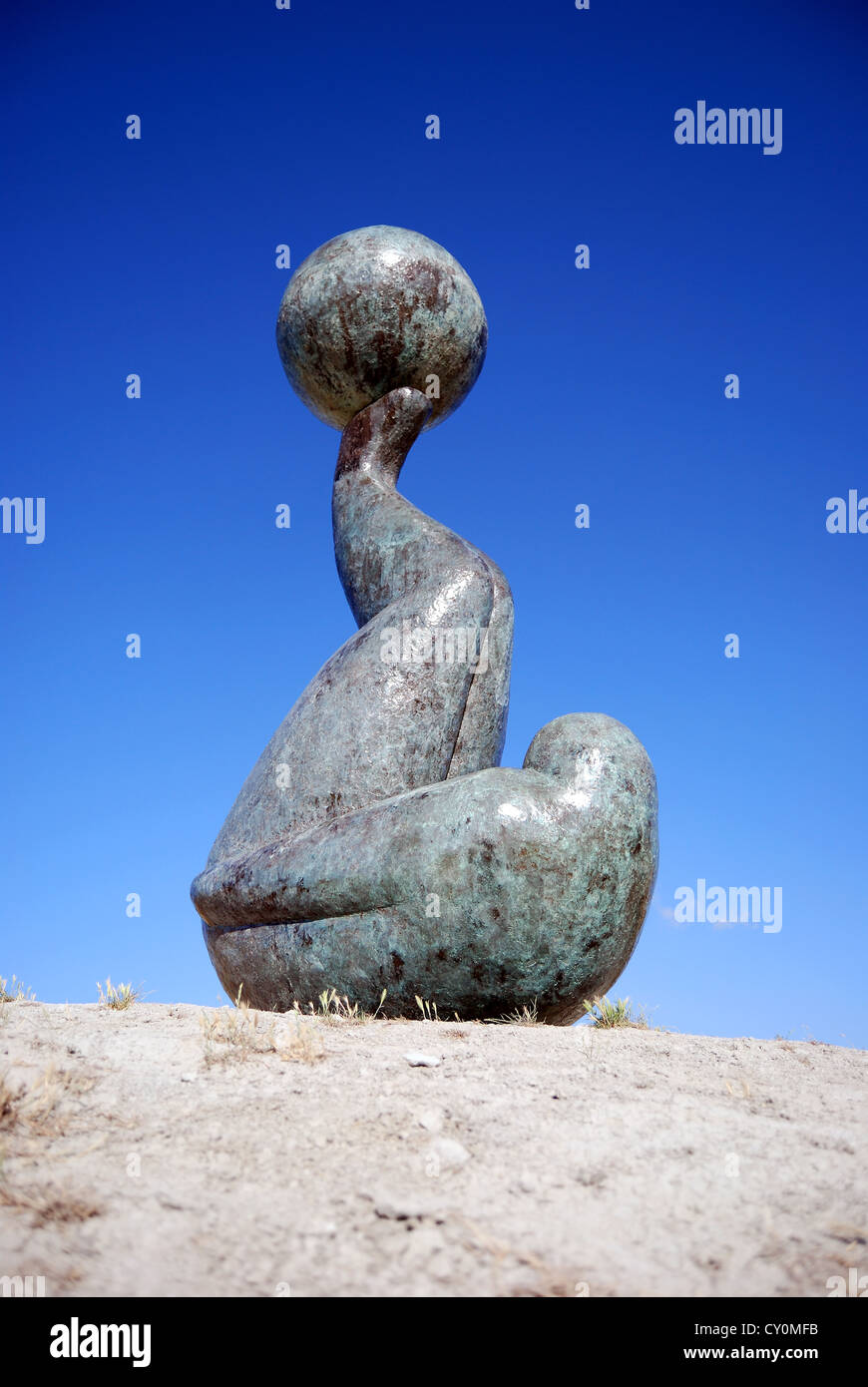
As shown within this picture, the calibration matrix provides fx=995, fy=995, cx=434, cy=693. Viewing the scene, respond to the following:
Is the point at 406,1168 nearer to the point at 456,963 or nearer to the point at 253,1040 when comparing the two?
the point at 253,1040

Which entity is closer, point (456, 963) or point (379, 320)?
point (456, 963)

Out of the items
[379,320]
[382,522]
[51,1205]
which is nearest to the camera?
[51,1205]

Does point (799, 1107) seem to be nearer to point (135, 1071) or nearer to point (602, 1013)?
point (602, 1013)

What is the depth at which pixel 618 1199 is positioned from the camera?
296 centimetres

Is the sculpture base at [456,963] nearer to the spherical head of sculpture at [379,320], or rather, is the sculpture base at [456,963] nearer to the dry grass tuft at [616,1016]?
the dry grass tuft at [616,1016]

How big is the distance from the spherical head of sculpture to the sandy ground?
16.9 feet

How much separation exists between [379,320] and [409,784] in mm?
3629

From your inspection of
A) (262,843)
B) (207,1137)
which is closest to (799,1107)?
(207,1137)

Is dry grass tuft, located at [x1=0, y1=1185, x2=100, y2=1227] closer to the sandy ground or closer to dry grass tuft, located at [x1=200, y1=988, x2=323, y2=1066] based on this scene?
the sandy ground

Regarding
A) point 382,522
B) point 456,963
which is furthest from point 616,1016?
point 382,522

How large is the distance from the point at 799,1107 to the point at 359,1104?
1780 mm

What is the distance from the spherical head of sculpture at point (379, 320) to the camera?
7.55 m

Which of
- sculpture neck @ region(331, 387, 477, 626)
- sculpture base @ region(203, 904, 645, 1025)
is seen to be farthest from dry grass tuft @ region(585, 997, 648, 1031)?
sculpture neck @ region(331, 387, 477, 626)

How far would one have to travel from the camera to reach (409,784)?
632 cm
